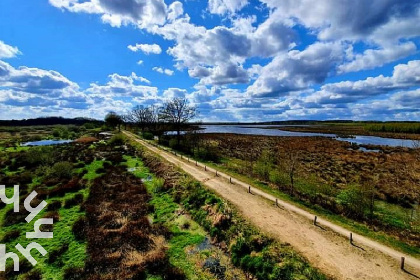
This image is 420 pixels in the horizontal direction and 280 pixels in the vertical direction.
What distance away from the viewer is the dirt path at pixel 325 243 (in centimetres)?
1318

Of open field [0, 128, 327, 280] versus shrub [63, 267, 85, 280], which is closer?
shrub [63, 267, 85, 280]

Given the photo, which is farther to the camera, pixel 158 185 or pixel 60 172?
pixel 60 172

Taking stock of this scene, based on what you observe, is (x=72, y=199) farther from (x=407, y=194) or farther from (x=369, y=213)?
(x=407, y=194)

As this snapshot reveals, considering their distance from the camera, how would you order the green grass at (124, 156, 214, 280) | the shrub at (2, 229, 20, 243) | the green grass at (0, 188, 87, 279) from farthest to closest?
the shrub at (2, 229, 20, 243) → the green grass at (0, 188, 87, 279) → the green grass at (124, 156, 214, 280)

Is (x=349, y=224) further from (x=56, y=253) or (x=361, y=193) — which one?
(x=56, y=253)

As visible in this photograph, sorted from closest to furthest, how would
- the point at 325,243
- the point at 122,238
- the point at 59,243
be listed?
the point at 325,243, the point at 59,243, the point at 122,238

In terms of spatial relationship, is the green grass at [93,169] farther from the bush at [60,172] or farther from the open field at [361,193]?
the open field at [361,193]

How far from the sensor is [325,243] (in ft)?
52.1

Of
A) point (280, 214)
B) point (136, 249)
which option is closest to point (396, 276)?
point (280, 214)

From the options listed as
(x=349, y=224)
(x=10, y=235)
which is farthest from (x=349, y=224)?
(x=10, y=235)

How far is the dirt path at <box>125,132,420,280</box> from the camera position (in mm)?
13180

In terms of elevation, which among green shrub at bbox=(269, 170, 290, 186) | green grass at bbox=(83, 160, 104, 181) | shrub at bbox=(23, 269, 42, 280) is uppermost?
green shrub at bbox=(269, 170, 290, 186)

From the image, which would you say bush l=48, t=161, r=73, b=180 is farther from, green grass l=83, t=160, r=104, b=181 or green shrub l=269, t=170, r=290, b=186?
green shrub l=269, t=170, r=290, b=186

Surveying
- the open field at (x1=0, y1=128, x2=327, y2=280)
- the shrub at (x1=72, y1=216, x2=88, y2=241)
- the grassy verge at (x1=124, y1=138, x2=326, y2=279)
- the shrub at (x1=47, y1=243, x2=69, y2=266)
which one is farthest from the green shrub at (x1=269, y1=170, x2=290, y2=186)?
the shrub at (x1=47, y1=243, x2=69, y2=266)
